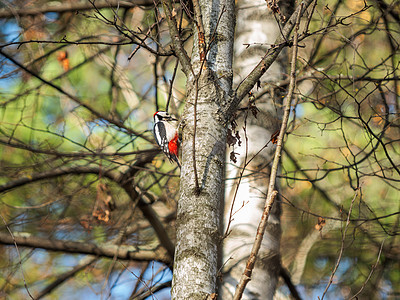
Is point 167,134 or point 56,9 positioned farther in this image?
point 56,9

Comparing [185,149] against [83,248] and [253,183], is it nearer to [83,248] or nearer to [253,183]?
[253,183]

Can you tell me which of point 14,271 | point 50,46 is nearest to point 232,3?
point 14,271

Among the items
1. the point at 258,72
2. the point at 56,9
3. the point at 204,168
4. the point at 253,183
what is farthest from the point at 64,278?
the point at 258,72

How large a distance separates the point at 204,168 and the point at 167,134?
3.02m

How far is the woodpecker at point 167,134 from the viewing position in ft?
14.6

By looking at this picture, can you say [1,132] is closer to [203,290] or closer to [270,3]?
[270,3]

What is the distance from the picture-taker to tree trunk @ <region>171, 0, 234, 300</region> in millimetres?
1587

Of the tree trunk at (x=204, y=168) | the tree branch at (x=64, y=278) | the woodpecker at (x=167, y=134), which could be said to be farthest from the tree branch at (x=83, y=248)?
the tree trunk at (x=204, y=168)

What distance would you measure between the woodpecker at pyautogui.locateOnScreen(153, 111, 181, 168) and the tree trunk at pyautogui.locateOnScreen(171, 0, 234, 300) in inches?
89.9

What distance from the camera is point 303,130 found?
5672mm

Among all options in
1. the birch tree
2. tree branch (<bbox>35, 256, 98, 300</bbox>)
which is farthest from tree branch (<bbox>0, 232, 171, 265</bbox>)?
tree branch (<bbox>35, 256, 98, 300</bbox>)

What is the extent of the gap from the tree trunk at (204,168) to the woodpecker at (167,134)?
7.49 feet

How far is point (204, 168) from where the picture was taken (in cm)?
180

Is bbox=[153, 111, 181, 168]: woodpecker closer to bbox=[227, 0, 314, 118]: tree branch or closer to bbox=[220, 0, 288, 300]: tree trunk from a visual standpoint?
bbox=[220, 0, 288, 300]: tree trunk
